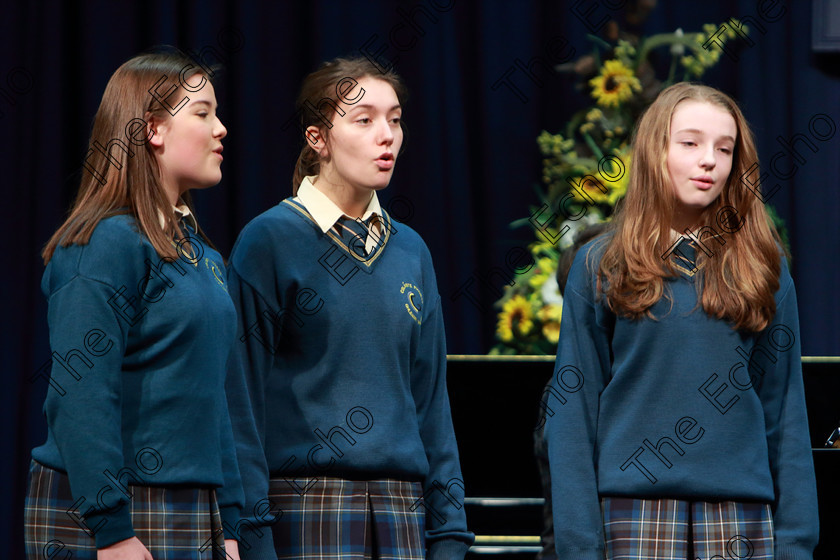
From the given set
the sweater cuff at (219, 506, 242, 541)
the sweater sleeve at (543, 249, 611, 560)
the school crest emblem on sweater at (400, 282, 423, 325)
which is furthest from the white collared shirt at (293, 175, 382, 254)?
the sweater cuff at (219, 506, 242, 541)

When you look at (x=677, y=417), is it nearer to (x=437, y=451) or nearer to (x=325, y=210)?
(x=437, y=451)

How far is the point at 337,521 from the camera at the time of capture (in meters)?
1.93

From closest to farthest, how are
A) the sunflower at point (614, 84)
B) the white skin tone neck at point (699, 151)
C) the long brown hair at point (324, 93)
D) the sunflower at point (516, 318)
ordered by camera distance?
1. the white skin tone neck at point (699, 151)
2. the long brown hair at point (324, 93)
3. the sunflower at point (516, 318)
4. the sunflower at point (614, 84)

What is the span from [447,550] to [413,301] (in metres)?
0.48

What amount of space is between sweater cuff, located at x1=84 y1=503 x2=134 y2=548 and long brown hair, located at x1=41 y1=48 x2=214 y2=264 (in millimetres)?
430

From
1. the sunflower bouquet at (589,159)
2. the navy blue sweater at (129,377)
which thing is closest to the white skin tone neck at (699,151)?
the navy blue sweater at (129,377)

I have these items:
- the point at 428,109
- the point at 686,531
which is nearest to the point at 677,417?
the point at 686,531

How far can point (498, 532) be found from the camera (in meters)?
3.38

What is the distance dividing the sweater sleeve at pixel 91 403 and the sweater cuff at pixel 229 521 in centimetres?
21

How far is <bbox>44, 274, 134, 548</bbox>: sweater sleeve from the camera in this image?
5.38ft

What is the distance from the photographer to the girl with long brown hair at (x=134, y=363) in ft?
5.50

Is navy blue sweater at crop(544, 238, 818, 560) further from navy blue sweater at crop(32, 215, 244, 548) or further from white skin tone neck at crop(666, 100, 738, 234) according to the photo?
navy blue sweater at crop(32, 215, 244, 548)

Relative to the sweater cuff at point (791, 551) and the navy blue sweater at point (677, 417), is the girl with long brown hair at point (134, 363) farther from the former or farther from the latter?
the sweater cuff at point (791, 551)

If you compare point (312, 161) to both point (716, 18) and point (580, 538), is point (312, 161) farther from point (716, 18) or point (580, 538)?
point (716, 18)
